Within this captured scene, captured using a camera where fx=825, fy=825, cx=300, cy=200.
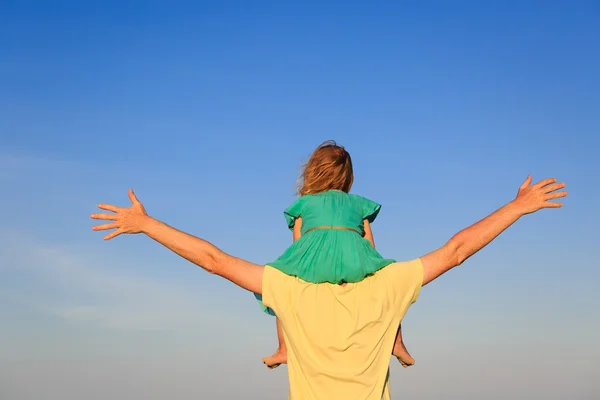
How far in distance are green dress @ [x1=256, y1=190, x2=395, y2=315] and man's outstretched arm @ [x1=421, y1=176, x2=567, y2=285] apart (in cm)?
57

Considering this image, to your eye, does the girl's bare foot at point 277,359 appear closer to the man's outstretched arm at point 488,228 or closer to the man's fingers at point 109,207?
the man's outstretched arm at point 488,228

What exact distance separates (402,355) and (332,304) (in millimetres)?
1354

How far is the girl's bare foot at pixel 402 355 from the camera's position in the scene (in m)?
10.6

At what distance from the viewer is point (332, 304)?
10008mm

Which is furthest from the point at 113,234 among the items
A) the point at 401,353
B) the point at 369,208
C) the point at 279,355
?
the point at 401,353

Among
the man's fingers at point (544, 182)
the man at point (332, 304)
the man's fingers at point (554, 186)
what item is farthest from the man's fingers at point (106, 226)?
the man's fingers at point (554, 186)

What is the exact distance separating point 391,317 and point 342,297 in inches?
27.5

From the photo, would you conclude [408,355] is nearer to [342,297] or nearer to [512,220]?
[342,297]

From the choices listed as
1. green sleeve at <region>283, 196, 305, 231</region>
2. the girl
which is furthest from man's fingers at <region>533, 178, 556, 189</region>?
green sleeve at <region>283, 196, 305, 231</region>

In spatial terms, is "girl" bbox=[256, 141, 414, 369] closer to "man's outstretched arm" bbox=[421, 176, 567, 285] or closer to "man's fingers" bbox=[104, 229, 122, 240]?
"man's outstretched arm" bbox=[421, 176, 567, 285]

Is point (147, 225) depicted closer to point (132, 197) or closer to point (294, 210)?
point (132, 197)

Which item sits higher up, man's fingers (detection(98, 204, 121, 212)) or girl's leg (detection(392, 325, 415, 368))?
man's fingers (detection(98, 204, 121, 212))

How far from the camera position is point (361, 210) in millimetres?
10836

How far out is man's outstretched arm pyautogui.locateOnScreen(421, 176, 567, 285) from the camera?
10227 millimetres
